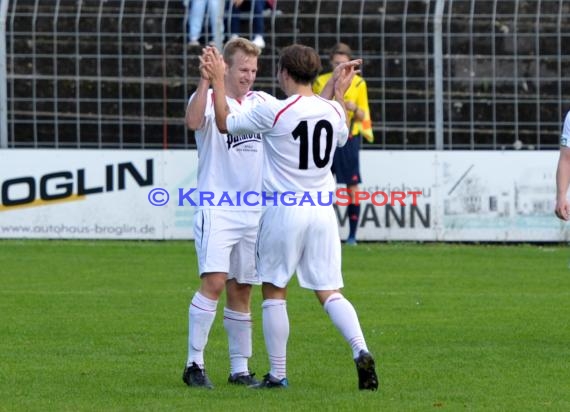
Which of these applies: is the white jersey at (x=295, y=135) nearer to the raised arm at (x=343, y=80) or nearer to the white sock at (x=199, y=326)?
the raised arm at (x=343, y=80)

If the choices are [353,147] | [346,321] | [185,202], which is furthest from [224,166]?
[185,202]

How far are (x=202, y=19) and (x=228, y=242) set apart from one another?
1053 cm

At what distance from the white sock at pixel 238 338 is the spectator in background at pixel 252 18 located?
33.2 feet

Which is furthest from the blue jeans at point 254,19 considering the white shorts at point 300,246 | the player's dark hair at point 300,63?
the white shorts at point 300,246

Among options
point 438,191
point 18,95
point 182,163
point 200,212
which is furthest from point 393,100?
point 200,212

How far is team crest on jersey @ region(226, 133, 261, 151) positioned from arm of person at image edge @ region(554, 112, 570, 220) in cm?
202

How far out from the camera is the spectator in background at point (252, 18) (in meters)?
18.5

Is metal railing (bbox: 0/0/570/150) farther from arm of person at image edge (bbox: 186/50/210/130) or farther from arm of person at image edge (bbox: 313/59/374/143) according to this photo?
arm of person at image edge (bbox: 186/50/210/130)

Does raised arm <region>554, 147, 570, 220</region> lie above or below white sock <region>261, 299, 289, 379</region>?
above

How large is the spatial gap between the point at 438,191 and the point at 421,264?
210 cm

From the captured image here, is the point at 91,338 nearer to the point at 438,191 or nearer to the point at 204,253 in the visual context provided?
the point at 204,253

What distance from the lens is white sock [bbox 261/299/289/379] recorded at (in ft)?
27.1

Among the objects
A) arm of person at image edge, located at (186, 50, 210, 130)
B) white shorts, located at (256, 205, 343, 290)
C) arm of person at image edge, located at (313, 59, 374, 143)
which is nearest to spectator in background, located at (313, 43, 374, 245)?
arm of person at image edge, located at (313, 59, 374, 143)

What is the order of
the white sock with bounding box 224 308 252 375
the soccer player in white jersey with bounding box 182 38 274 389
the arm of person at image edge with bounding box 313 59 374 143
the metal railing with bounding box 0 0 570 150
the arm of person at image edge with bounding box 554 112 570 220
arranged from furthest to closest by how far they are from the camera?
1. the metal railing with bounding box 0 0 570 150
2. the arm of person at image edge with bounding box 313 59 374 143
3. the arm of person at image edge with bounding box 554 112 570 220
4. the white sock with bounding box 224 308 252 375
5. the soccer player in white jersey with bounding box 182 38 274 389
